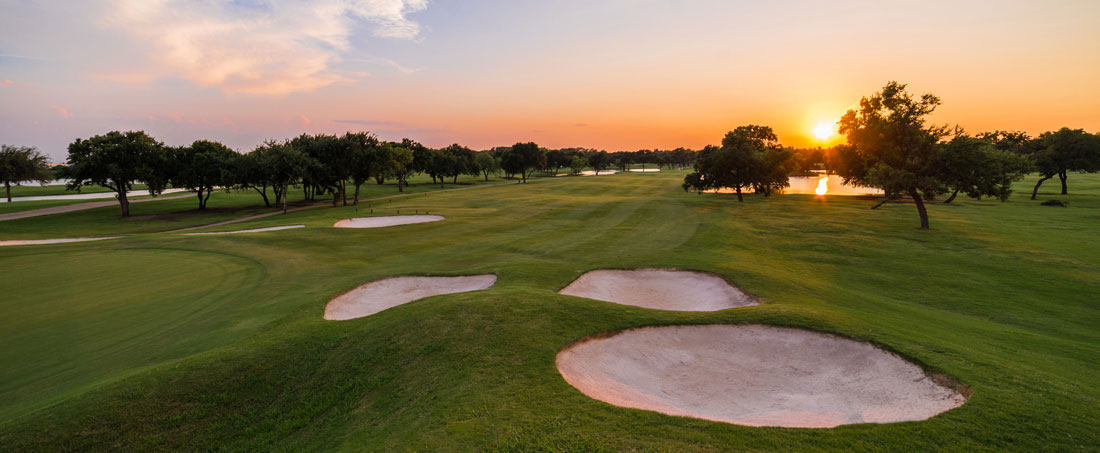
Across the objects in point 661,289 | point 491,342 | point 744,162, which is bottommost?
point 661,289

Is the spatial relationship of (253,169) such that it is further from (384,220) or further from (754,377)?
(754,377)

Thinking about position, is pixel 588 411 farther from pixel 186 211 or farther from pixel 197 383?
pixel 186 211

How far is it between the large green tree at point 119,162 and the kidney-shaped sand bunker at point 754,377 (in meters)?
60.5

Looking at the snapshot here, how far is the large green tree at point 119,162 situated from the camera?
4488 cm

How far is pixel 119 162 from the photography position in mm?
46875

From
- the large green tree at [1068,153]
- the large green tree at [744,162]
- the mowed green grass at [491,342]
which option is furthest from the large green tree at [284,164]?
the large green tree at [1068,153]

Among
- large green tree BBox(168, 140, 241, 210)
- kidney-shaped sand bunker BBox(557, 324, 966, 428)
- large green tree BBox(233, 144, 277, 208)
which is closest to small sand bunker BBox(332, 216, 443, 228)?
large green tree BBox(233, 144, 277, 208)

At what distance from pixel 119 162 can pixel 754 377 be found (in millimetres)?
65892

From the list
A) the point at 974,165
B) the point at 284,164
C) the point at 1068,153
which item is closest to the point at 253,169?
the point at 284,164

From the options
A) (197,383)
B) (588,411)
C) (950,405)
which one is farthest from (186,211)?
(950,405)

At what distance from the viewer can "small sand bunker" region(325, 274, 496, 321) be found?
1536cm

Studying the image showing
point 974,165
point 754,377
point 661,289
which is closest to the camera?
point 754,377

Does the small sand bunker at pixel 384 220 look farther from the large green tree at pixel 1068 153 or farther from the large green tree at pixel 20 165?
the large green tree at pixel 1068 153

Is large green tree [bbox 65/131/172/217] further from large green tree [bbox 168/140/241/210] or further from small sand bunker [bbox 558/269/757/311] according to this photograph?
small sand bunker [bbox 558/269/757/311]
